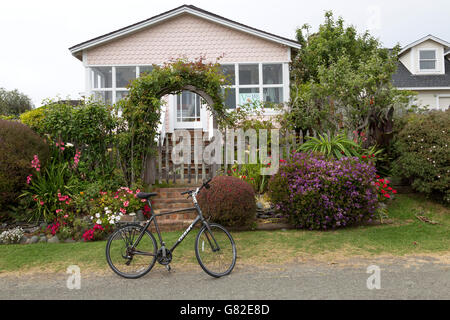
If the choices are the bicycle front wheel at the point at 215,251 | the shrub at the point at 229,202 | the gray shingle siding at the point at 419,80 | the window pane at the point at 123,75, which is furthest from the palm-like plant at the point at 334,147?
the gray shingle siding at the point at 419,80

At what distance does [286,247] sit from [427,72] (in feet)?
60.2

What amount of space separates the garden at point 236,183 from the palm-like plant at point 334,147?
4cm

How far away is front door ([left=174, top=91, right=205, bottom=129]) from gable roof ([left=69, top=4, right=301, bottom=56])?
2.91 metres

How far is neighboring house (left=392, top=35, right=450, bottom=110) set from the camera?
18.5 meters

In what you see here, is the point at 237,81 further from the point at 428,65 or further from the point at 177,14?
the point at 428,65

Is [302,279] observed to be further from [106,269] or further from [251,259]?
[106,269]

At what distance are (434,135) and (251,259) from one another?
4817mm

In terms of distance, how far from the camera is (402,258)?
5.04m

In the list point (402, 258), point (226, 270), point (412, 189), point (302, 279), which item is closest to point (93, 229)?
point (226, 270)

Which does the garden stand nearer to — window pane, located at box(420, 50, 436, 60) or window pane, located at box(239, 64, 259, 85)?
window pane, located at box(239, 64, 259, 85)

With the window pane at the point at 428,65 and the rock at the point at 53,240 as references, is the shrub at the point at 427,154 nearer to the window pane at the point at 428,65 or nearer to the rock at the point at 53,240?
the rock at the point at 53,240

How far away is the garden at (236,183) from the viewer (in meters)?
6.03

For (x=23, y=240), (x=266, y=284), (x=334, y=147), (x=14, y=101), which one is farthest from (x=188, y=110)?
(x=14, y=101)

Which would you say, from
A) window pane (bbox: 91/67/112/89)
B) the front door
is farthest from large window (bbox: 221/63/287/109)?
window pane (bbox: 91/67/112/89)
